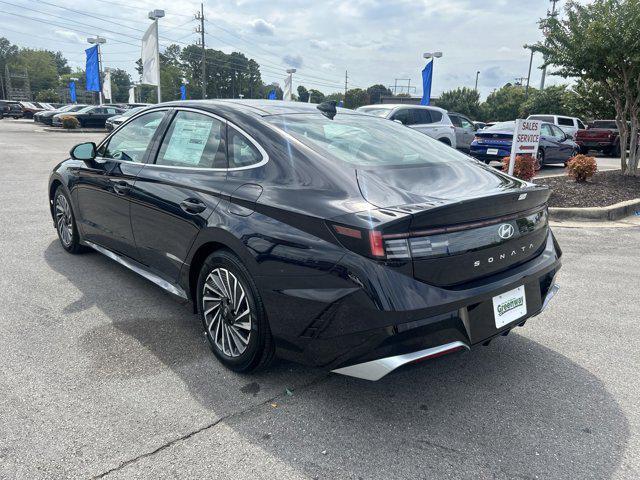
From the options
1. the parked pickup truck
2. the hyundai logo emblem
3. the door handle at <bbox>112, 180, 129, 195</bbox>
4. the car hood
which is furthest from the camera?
the parked pickup truck

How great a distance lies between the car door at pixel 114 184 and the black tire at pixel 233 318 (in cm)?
111

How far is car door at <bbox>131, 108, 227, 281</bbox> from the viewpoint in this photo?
9.83 ft

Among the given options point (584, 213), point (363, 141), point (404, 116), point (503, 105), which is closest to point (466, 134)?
point (404, 116)

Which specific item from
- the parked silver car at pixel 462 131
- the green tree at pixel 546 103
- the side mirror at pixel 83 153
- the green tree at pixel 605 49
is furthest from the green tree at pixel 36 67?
the side mirror at pixel 83 153

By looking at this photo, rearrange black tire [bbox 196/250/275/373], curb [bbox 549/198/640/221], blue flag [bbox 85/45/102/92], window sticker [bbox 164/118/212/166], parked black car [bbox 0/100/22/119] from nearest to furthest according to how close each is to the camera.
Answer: black tire [bbox 196/250/275/373] < window sticker [bbox 164/118/212/166] < curb [bbox 549/198/640/221] < blue flag [bbox 85/45/102/92] < parked black car [bbox 0/100/22/119]

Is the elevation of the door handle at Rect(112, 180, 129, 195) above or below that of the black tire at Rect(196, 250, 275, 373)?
above

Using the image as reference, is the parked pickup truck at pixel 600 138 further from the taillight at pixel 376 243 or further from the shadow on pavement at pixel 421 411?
the taillight at pixel 376 243

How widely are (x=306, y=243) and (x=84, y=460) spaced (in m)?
1.40

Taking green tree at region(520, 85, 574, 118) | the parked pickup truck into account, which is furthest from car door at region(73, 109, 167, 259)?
green tree at region(520, 85, 574, 118)

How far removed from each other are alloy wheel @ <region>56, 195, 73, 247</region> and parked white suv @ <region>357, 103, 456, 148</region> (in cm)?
819

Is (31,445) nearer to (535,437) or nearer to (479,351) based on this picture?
(535,437)

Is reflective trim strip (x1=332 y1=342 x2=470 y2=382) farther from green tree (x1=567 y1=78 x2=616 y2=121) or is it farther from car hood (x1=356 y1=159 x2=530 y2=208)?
green tree (x1=567 y1=78 x2=616 y2=121)

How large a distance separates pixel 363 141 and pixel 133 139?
2.05 metres

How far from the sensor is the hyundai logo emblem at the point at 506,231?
2.52 metres
